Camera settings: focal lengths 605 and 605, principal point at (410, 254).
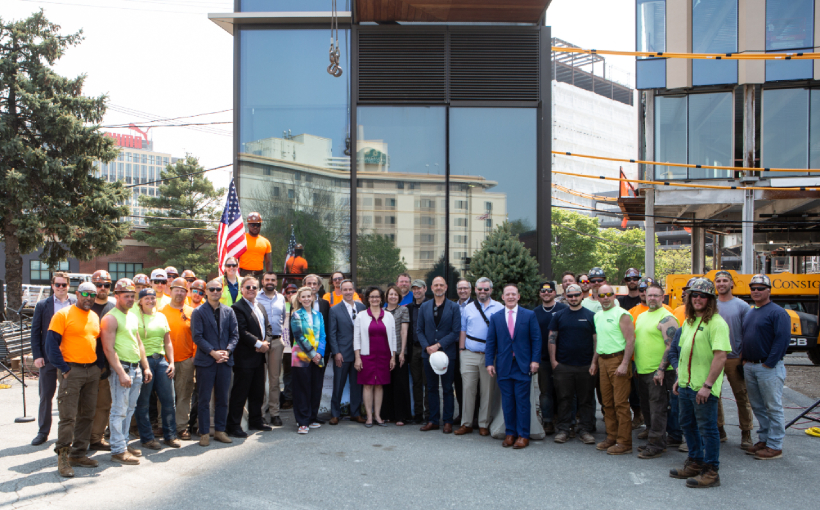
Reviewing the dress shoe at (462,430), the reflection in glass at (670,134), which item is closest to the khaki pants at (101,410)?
the dress shoe at (462,430)

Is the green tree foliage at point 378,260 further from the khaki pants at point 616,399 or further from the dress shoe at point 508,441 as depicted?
the khaki pants at point 616,399

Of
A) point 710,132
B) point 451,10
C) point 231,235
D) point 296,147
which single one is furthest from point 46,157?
point 710,132

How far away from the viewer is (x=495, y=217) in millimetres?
12578

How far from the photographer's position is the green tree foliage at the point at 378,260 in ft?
41.9

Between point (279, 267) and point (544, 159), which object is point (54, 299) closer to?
point (279, 267)

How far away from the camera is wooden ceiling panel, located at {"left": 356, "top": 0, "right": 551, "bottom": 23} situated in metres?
12.0

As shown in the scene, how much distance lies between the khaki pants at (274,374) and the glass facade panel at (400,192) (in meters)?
4.46

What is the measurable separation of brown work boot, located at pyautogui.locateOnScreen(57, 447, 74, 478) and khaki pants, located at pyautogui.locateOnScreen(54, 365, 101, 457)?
2.8 inches

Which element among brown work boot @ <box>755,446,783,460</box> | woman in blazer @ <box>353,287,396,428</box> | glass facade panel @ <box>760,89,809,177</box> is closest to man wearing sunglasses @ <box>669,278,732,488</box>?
brown work boot @ <box>755,446,783,460</box>

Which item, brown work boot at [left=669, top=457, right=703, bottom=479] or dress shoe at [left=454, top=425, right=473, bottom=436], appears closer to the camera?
brown work boot at [left=669, top=457, right=703, bottom=479]

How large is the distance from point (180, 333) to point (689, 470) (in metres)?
5.84

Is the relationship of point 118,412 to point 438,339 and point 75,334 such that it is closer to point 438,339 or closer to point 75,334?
point 75,334

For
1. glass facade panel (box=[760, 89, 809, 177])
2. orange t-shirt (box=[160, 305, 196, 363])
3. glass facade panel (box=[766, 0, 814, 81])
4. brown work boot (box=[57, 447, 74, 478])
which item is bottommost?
brown work boot (box=[57, 447, 74, 478])

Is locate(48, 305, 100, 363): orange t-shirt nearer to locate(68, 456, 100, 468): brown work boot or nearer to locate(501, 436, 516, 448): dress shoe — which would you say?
locate(68, 456, 100, 468): brown work boot
